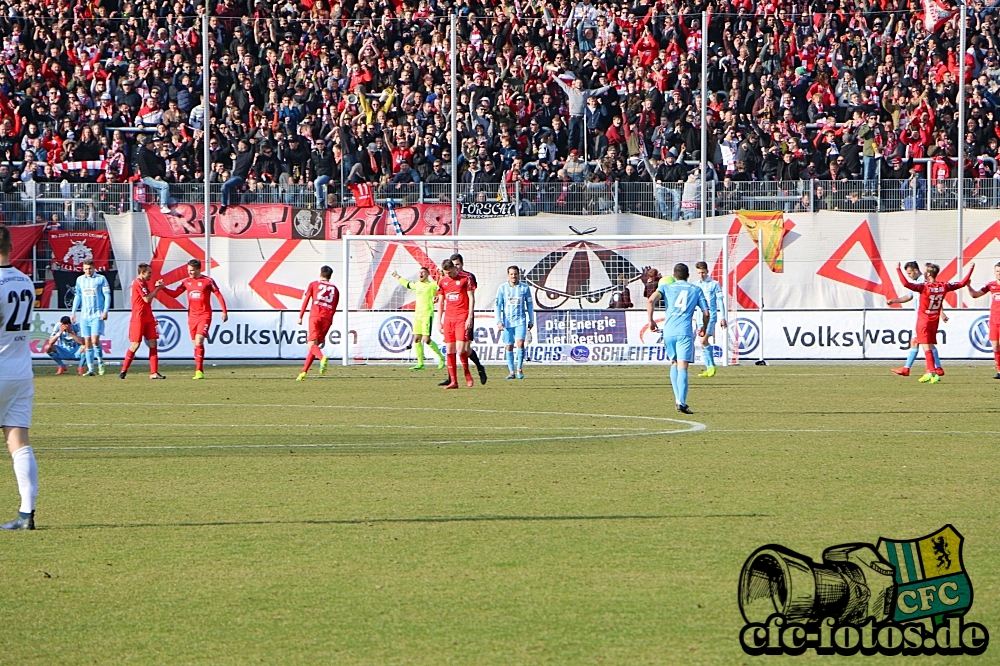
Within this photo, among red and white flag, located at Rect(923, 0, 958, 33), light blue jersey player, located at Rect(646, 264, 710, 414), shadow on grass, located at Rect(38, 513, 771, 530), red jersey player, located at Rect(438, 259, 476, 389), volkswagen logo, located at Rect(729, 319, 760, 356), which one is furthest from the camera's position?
red and white flag, located at Rect(923, 0, 958, 33)

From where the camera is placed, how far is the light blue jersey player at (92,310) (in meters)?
24.9

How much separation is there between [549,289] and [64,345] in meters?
10.0

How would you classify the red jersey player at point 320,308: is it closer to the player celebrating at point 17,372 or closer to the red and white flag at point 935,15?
the player celebrating at point 17,372

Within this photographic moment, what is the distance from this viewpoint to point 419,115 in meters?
31.8

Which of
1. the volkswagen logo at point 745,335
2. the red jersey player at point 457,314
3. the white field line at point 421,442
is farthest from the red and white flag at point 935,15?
the white field line at point 421,442

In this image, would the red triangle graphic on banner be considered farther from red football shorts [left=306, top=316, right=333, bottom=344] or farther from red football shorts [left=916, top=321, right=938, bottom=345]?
red football shorts [left=306, top=316, right=333, bottom=344]

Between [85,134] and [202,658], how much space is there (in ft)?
89.4

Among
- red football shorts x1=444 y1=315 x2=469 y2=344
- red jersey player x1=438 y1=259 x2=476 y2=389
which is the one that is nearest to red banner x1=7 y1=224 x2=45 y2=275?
red jersey player x1=438 y1=259 x2=476 y2=389

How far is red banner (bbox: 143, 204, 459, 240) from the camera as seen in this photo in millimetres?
29859

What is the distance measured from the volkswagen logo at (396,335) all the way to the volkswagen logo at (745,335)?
6.54 meters

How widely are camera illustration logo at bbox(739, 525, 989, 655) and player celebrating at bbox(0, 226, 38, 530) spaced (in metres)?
4.50

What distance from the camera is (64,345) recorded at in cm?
2789

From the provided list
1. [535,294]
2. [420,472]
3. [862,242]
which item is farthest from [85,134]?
[420,472]

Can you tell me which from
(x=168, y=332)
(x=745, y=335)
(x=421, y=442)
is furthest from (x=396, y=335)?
(x=421, y=442)
